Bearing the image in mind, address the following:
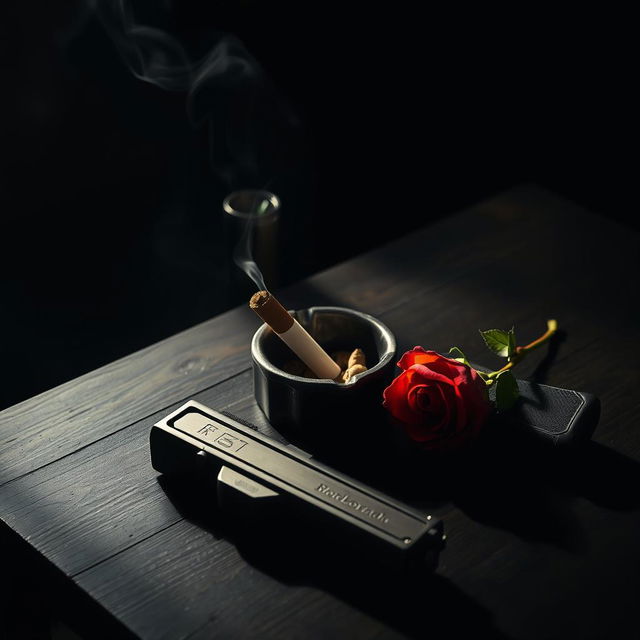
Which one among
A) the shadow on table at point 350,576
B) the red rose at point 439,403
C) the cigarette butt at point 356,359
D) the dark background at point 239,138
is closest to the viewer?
the shadow on table at point 350,576

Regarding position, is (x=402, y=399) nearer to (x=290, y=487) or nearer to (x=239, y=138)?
(x=290, y=487)

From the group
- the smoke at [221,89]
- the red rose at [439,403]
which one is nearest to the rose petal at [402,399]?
the red rose at [439,403]

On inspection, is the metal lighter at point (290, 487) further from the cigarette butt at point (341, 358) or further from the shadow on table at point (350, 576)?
the cigarette butt at point (341, 358)

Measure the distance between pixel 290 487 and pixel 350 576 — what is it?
10 centimetres

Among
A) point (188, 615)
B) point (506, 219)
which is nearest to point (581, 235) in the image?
point (506, 219)

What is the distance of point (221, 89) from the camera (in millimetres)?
2189

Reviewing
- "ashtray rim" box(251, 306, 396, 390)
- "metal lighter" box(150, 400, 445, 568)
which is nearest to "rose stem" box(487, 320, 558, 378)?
"ashtray rim" box(251, 306, 396, 390)

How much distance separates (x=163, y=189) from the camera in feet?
7.14

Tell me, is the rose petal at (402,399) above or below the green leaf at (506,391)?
above

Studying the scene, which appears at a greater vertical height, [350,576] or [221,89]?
[350,576]

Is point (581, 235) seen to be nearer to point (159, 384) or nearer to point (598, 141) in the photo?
point (159, 384)

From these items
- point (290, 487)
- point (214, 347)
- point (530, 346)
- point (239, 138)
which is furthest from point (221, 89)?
point (290, 487)

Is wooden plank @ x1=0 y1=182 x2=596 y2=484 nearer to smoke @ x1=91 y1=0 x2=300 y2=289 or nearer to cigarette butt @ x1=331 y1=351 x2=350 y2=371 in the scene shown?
cigarette butt @ x1=331 y1=351 x2=350 y2=371

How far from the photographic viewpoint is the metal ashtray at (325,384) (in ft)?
3.22
